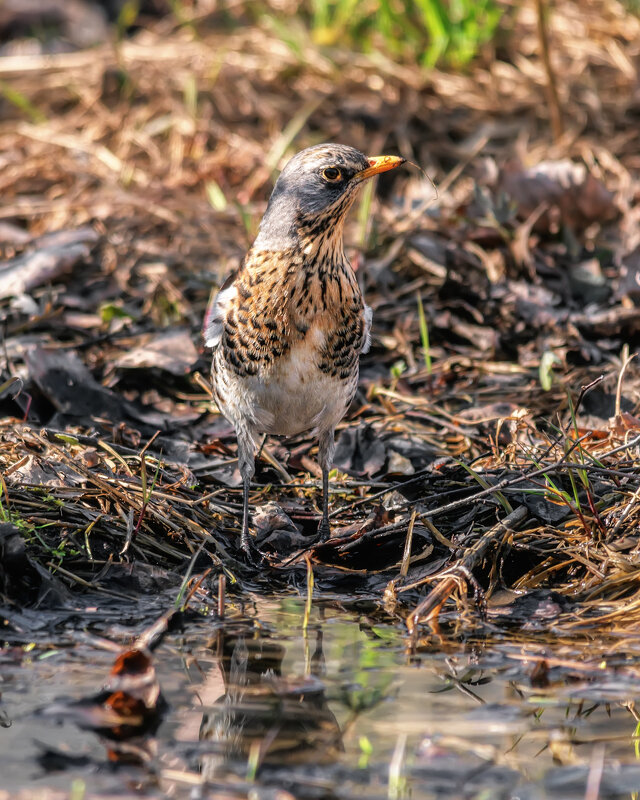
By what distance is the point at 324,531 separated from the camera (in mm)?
4668

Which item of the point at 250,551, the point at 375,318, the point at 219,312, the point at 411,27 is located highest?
the point at 411,27

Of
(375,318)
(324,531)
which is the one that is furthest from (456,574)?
(375,318)

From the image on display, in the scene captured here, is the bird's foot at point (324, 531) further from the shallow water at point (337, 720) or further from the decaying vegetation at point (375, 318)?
the shallow water at point (337, 720)

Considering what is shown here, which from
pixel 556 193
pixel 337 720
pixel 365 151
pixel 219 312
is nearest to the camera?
pixel 337 720

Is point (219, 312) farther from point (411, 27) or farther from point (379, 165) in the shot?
point (411, 27)

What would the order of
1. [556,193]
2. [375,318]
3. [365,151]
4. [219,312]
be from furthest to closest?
[365,151] < [556,193] < [375,318] < [219,312]

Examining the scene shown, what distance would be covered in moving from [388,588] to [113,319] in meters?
3.10

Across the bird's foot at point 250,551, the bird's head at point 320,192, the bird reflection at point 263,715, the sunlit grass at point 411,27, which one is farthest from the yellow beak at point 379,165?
the sunlit grass at point 411,27

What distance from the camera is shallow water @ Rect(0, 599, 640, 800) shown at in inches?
109

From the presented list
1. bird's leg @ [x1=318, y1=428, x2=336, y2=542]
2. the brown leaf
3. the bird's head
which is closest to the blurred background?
the brown leaf

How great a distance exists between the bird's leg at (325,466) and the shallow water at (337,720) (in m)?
0.83

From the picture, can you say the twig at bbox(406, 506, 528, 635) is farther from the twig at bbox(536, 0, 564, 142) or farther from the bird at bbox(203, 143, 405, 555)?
the twig at bbox(536, 0, 564, 142)

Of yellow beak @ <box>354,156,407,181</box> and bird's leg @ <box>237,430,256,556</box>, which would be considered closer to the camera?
yellow beak @ <box>354,156,407,181</box>

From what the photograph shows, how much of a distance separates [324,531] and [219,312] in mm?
1092
